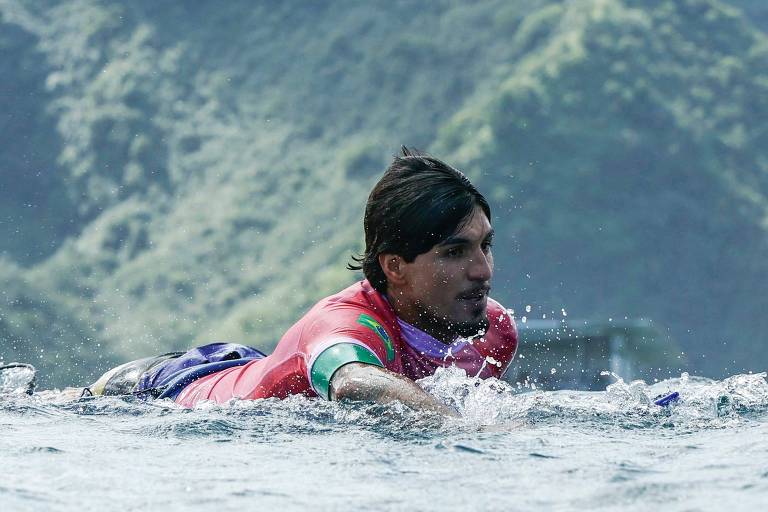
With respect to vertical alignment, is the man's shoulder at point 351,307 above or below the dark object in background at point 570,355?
above

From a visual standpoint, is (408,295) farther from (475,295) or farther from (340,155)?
(340,155)

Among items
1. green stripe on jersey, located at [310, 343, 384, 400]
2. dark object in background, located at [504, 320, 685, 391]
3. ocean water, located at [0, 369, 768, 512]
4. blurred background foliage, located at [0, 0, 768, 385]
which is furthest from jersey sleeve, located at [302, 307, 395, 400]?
blurred background foliage, located at [0, 0, 768, 385]

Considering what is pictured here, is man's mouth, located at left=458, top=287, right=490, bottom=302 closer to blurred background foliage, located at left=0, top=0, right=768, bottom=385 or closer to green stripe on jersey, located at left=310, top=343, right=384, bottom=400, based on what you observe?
green stripe on jersey, located at left=310, top=343, right=384, bottom=400

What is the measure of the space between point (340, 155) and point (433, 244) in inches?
1392

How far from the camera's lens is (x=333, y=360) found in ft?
14.4

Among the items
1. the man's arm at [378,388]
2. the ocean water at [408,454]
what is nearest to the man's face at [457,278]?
the ocean water at [408,454]

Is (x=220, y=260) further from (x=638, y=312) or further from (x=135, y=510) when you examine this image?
(x=135, y=510)

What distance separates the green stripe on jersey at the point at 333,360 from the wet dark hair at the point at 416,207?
0.57 m

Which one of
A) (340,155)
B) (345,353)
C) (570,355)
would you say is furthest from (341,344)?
(340,155)

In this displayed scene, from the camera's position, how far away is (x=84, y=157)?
4197cm

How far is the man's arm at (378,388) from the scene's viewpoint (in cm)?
420

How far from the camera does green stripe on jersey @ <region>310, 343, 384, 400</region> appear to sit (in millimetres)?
4371

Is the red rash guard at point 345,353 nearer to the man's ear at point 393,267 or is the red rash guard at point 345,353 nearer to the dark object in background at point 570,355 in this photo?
the man's ear at point 393,267

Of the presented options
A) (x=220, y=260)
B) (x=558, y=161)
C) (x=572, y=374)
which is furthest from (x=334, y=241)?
(x=572, y=374)
